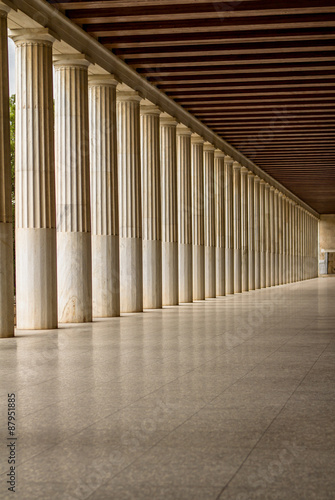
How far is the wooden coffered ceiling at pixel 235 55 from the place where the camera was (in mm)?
22906

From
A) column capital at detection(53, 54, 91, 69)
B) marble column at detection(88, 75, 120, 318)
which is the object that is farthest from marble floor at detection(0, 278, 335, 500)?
column capital at detection(53, 54, 91, 69)

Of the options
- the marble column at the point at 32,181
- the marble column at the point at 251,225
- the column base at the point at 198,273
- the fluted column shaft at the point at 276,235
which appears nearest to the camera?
the marble column at the point at 32,181

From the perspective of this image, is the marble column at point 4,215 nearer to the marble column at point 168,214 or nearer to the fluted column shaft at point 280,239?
the marble column at point 168,214

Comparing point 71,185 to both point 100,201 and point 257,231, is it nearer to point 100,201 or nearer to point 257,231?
point 100,201

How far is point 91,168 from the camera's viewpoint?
2731 centimetres

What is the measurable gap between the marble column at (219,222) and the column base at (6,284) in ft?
101

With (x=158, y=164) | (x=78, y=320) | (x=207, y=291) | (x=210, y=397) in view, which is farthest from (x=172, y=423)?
(x=207, y=291)

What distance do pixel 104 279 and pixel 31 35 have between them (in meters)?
9.23

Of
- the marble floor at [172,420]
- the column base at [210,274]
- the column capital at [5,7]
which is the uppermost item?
the column capital at [5,7]

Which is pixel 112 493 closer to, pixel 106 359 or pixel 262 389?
pixel 262 389

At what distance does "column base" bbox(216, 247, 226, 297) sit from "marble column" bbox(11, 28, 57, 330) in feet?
92.6

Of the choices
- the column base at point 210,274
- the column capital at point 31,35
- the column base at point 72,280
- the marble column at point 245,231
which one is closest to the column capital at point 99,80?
the column capital at point 31,35

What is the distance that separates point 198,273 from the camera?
43.7 m

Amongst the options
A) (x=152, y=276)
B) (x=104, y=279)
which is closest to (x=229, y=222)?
(x=152, y=276)
